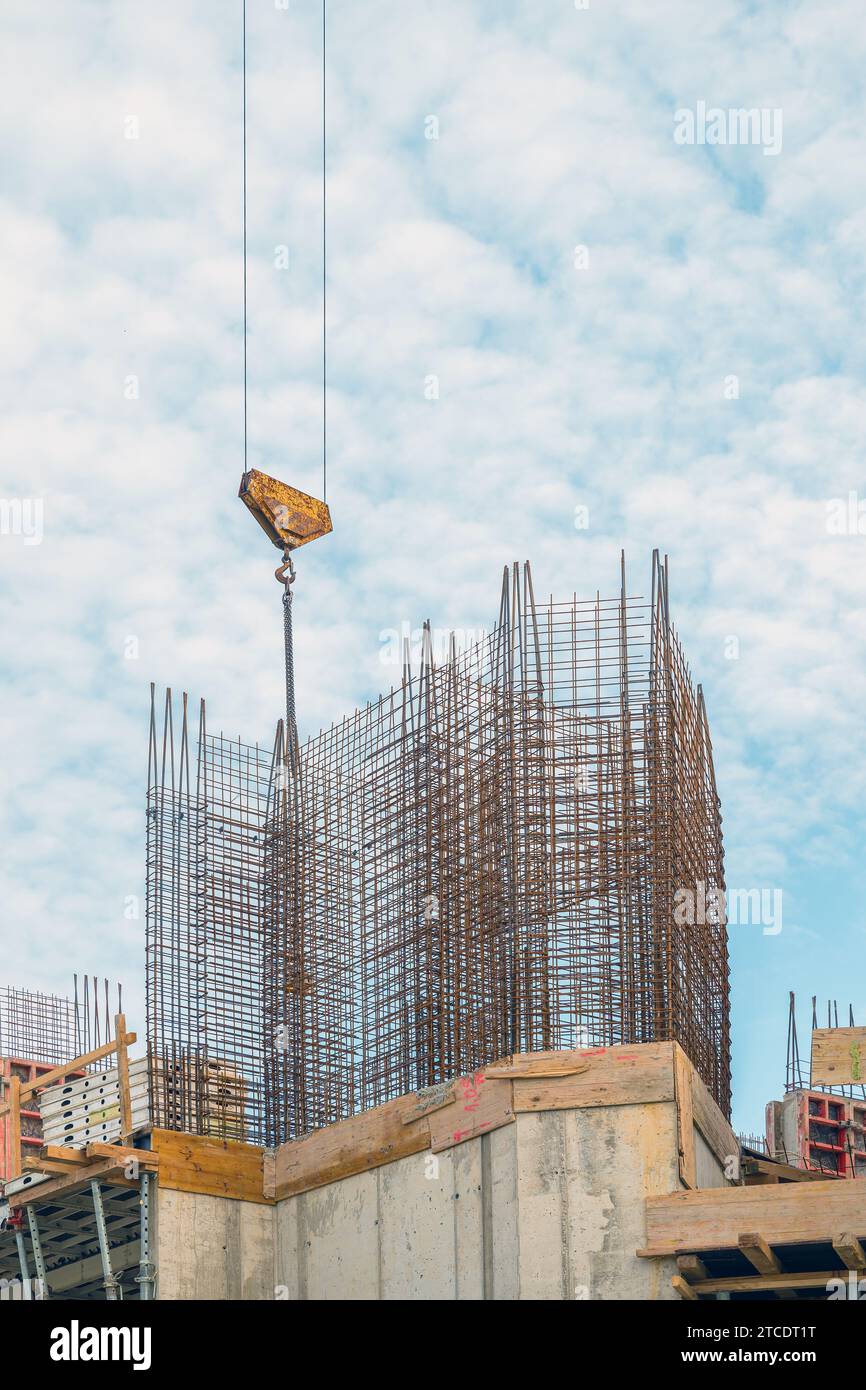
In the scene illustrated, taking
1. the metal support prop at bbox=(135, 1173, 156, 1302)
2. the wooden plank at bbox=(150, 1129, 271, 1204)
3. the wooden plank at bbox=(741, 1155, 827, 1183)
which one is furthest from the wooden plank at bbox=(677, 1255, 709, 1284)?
the metal support prop at bbox=(135, 1173, 156, 1302)

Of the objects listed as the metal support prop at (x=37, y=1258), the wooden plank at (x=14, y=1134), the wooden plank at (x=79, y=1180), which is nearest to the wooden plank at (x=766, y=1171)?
the wooden plank at (x=79, y=1180)

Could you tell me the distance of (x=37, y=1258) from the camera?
3766cm

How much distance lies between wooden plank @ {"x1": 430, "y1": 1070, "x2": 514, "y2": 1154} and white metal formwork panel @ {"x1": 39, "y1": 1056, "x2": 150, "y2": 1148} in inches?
216

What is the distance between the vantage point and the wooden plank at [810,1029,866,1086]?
3600 centimetres

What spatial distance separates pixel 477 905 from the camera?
36.6m

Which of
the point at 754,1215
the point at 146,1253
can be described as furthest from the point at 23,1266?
the point at 754,1215

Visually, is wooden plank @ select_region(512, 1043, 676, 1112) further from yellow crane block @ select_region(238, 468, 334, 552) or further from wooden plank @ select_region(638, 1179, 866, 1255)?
yellow crane block @ select_region(238, 468, 334, 552)

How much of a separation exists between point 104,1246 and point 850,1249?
12.0 meters

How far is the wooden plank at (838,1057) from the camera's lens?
36000 millimetres

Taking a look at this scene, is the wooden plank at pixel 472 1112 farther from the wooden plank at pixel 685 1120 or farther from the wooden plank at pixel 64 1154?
the wooden plank at pixel 64 1154

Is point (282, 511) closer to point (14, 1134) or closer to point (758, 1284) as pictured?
point (14, 1134)
